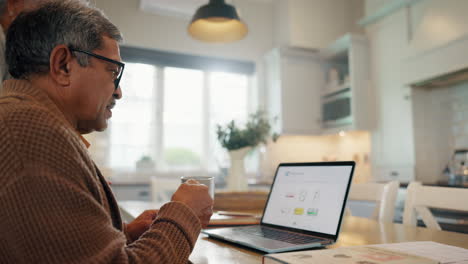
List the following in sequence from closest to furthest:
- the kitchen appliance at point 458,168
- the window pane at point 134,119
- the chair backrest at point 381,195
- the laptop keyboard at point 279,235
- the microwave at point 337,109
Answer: the laptop keyboard at point 279,235 < the chair backrest at point 381,195 < the kitchen appliance at point 458,168 < the microwave at point 337,109 < the window pane at point 134,119

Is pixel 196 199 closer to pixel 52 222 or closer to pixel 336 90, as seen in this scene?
pixel 52 222

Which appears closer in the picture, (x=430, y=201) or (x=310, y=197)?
(x=310, y=197)

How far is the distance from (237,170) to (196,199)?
1351mm

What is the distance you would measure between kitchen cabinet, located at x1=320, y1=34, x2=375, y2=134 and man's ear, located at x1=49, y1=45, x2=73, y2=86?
12.1 feet

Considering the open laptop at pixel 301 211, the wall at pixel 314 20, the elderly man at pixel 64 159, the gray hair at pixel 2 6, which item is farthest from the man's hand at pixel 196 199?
the wall at pixel 314 20

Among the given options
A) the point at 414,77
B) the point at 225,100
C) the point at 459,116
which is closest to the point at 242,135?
the point at 414,77

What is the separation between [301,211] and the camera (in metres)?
1.03

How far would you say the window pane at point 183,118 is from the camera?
4578mm

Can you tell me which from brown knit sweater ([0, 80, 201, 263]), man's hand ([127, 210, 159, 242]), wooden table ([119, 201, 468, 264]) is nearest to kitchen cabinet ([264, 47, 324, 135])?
wooden table ([119, 201, 468, 264])

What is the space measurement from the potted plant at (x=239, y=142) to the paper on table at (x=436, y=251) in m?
1.31

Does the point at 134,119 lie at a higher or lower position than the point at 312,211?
higher

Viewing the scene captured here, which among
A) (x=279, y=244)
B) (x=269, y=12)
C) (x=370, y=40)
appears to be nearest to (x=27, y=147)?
(x=279, y=244)

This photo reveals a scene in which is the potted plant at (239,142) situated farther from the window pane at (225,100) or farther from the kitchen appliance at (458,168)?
the window pane at (225,100)

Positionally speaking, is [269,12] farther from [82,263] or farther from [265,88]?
[82,263]
